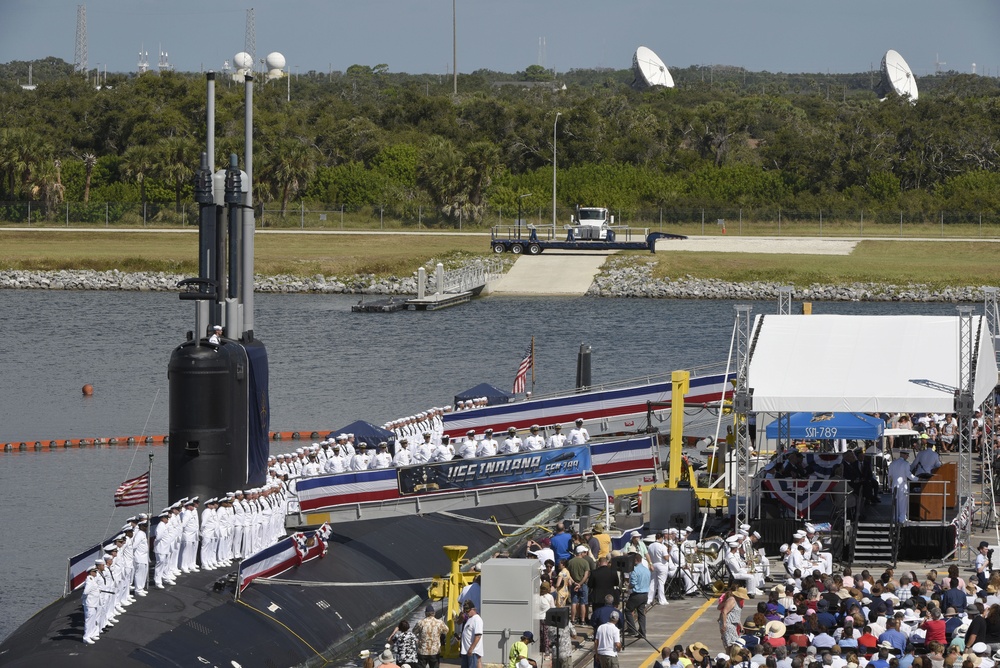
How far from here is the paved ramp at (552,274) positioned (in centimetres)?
9925

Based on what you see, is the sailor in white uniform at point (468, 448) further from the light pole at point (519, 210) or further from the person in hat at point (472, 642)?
the light pole at point (519, 210)

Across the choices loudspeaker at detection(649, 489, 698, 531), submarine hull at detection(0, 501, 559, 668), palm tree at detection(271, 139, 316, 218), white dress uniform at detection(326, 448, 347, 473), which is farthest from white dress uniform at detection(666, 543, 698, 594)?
palm tree at detection(271, 139, 316, 218)

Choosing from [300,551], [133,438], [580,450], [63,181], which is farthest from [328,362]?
[63,181]

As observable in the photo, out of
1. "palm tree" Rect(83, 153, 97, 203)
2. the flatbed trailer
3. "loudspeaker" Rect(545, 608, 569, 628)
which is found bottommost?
"loudspeaker" Rect(545, 608, 569, 628)

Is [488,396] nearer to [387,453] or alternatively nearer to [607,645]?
[387,453]

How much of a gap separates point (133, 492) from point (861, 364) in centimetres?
1319

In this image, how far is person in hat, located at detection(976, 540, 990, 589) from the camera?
21922 mm

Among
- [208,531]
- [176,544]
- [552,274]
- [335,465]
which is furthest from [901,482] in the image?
[552,274]

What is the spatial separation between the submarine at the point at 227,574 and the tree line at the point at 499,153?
8692 centimetres

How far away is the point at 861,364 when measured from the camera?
89.4 ft

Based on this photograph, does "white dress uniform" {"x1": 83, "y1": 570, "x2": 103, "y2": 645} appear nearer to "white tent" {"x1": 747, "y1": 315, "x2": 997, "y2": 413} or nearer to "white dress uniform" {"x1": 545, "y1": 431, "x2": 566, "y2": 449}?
"white tent" {"x1": 747, "y1": 315, "x2": 997, "y2": 413}

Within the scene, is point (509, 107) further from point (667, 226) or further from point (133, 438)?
point (133, 438)

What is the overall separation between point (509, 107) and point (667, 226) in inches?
965

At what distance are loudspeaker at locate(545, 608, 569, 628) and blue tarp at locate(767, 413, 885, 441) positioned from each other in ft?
36.6
